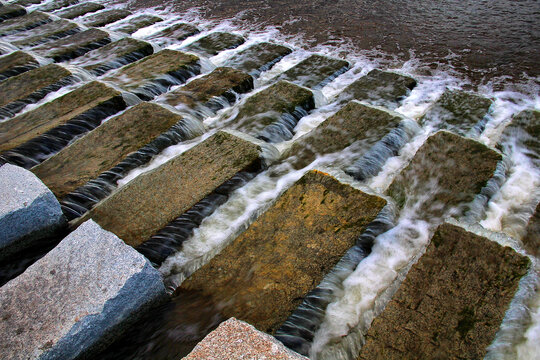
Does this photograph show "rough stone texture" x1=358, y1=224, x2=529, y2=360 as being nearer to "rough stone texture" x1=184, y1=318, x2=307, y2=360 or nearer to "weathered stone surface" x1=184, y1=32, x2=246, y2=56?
"rough stone texture" x1=184, y1=318, x2=307, y2=360

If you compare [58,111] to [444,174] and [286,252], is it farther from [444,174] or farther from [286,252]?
[444,174]

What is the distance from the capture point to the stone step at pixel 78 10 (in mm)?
8226

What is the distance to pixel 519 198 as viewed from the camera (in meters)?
2.78

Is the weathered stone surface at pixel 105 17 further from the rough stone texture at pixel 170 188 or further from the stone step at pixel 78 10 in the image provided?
the rough stone texture at pixel 170 188

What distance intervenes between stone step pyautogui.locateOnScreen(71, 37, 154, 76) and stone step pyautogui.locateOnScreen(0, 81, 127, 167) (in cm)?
107

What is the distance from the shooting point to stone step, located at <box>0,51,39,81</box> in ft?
17.7

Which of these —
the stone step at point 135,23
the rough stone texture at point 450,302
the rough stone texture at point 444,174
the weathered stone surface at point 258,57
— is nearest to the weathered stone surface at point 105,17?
the stone step at point 135,23

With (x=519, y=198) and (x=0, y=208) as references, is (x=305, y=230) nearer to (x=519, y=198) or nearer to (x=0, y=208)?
(x=519, y=198)

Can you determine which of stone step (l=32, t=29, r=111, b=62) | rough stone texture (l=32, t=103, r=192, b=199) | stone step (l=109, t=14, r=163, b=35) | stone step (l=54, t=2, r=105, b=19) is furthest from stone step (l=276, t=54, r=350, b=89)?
stone step (l=54, t=2, r=105, b=19)

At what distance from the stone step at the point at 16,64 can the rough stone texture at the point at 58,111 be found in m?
1.59

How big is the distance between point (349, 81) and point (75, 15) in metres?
6.74

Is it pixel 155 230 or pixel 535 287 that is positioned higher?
pixel 535 287

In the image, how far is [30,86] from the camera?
493 centimetres

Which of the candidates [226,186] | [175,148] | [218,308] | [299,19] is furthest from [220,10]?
[218,308]
